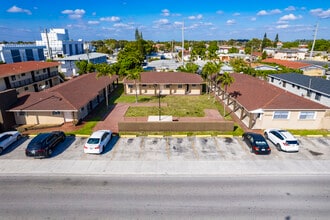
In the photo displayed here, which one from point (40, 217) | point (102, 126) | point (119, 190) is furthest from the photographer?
point (102, 126)

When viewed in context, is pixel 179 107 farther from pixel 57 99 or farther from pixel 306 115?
pixel 57 99

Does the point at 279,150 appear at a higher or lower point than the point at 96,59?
lower

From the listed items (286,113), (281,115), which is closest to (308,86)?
(286,113)

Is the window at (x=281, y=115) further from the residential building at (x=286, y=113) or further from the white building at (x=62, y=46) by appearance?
the white building at (x=62, y=46)

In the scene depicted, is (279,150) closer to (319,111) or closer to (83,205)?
(319,111)

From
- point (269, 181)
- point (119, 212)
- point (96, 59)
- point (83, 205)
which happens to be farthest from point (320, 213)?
point (96, 59)

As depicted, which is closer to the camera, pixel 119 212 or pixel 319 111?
pixel 119 212
